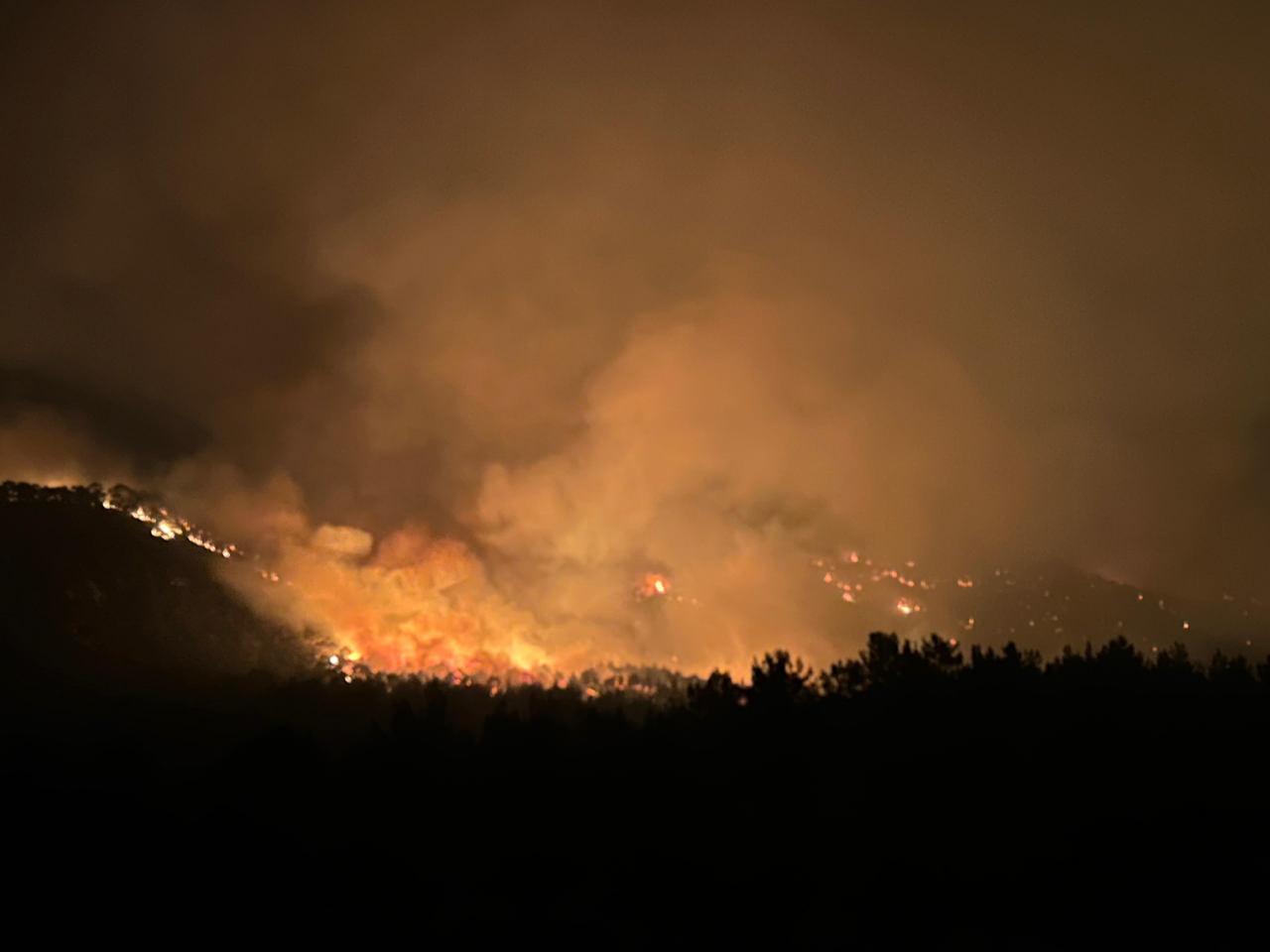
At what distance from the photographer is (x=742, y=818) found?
134 ft

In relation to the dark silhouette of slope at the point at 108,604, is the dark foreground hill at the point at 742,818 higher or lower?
lower

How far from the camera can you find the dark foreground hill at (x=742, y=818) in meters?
34.3

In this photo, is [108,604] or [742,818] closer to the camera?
[742,818]

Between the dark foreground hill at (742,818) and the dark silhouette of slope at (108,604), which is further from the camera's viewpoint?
the dark silhouette of slope at (108,604)

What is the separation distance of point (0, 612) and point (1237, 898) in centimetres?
13178

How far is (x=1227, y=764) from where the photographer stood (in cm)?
4156

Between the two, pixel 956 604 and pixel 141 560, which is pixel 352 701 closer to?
pixel 141 560

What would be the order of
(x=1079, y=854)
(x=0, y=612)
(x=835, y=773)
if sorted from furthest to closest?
(x=0, y=612) < (x=835, y=773) < (x=1079, y=854)

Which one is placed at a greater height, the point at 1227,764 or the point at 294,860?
the point at 1227,764

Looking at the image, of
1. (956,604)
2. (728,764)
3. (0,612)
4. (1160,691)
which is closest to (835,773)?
(728,764)

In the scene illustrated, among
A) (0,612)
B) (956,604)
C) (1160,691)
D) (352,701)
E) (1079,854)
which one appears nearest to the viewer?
(1079,854)

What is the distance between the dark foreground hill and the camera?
34.3m

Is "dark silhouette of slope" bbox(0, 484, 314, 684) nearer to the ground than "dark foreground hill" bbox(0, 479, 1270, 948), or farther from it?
farther from it

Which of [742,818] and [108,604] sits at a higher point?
[108,604]
